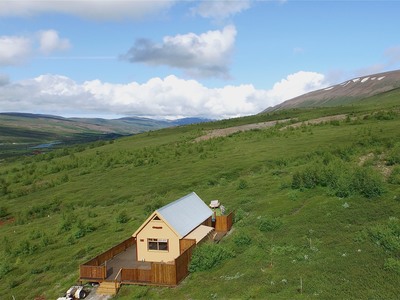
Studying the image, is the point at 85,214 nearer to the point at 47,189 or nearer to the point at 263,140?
the point at 47,189

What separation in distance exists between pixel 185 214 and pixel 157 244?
448cm

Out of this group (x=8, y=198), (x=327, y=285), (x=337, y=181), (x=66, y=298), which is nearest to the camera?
(x=327, y=285)

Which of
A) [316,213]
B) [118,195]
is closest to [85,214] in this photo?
[118,195]

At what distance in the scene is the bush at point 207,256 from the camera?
30172 mm

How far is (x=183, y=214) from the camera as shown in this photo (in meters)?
36.8

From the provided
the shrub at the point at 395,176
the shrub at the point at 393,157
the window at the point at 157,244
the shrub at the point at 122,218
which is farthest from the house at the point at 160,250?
the shrub at the point at 393,157

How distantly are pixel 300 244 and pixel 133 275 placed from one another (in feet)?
43.9

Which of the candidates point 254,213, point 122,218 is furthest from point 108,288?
point 122,218

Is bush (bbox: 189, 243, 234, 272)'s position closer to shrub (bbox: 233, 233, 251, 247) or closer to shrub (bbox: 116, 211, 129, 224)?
shrub (bbox: 233, 233, 251, 247)

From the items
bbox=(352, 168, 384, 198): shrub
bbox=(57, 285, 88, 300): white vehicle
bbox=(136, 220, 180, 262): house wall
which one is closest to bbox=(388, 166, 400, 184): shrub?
bbox=(352, 168, 384, 198): shrub

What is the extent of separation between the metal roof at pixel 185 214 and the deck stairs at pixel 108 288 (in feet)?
21.9

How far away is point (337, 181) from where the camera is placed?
3906 cm

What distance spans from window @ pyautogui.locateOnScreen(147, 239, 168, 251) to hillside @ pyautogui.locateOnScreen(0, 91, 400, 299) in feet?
16.7

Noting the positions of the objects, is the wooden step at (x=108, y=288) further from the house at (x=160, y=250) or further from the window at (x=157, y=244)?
the window at (x=157, y=244)
